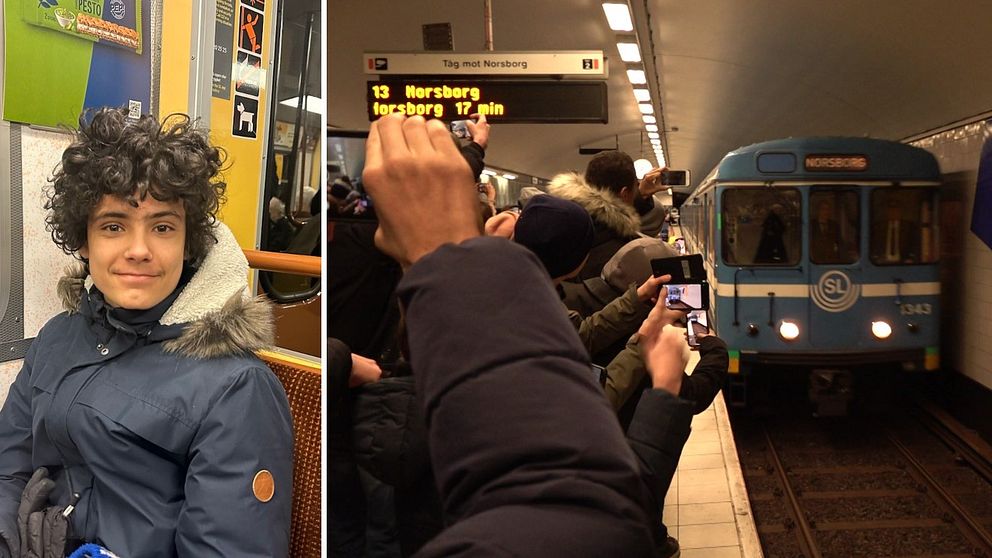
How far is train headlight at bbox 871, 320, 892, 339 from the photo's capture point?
2.16 meters

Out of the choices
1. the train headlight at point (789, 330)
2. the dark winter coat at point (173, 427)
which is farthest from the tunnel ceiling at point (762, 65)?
the dark winter coat at point (173, 427)

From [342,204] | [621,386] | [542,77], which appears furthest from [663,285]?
[542,77]

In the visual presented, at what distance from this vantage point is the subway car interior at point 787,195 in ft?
5.81

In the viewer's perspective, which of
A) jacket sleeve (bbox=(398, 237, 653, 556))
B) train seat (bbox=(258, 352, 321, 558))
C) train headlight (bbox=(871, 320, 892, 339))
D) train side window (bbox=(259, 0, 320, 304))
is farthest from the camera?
train headlight (bbox=(871, 320, 892, 339))

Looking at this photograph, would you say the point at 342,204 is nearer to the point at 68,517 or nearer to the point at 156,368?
the point at 156,368

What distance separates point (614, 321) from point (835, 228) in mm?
1586

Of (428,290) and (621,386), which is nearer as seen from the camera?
(428,290)

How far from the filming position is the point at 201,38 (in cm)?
116

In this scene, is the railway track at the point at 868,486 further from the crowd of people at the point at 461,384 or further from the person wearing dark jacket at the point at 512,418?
Result: the person wearing dark jacket at the point at 512,418

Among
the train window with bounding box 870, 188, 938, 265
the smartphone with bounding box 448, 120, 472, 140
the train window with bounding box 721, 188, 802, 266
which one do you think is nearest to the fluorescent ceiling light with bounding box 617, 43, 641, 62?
the train window with bounding box 721, 188, 802, 266

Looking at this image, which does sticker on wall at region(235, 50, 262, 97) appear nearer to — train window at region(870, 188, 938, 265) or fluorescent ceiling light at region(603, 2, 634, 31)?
fluorescent ceiling light at region(603, 2, 634, 31)

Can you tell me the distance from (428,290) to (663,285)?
2.08 feet

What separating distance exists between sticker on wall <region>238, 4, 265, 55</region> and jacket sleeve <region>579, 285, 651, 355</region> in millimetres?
728

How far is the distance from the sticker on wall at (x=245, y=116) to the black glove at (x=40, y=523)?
601 millimetres
